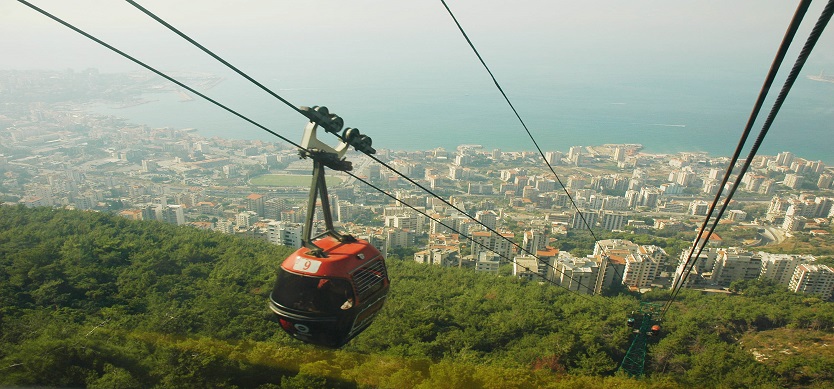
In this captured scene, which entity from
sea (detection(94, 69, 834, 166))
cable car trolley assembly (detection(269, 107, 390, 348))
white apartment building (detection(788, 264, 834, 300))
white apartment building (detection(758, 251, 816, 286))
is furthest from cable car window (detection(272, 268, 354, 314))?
sea (detection(94, 69, 834, 166))

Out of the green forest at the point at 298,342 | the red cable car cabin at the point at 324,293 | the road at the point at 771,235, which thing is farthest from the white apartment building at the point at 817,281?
the red cable car cabin at the point at 324,293

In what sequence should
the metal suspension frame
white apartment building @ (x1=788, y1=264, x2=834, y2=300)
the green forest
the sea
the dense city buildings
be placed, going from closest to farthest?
the metal suspension frame
the green forest
white apartment building @ (x1=788, y1=264, x2=834, y2=300)
the dense city buildings
the sea

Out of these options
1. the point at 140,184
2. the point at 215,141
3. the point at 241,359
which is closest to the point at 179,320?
the point at 241,359

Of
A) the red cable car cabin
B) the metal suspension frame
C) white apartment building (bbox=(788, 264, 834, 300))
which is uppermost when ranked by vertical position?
the metal suspension frame

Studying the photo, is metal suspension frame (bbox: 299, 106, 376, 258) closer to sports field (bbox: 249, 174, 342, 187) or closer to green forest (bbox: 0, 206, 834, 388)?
green forest (bbox: 0, 206, 834, 388)

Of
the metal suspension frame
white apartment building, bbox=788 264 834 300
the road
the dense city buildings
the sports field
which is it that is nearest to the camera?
the metal suspension frame

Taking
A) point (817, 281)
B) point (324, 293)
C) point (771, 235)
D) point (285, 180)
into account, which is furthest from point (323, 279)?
point (285, 180)
